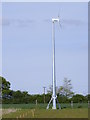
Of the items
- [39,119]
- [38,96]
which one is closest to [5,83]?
[38,96]

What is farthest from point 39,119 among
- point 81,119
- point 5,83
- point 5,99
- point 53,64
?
point 5,83

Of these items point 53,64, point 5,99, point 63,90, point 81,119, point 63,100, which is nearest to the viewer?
point 81,119

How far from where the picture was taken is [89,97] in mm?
86375

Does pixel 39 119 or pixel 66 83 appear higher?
pixel 66 83

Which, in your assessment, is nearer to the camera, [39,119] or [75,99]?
[39,119]

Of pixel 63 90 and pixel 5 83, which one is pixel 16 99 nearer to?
pixel 5 83

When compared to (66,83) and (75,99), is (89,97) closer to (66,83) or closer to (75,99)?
(75,99)

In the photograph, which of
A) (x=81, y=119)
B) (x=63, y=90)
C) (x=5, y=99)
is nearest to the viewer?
(x=81, y=119)

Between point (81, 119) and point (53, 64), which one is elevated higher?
point (53, 64)

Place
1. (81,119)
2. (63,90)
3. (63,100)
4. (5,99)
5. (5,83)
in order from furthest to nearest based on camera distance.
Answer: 1. (63,90)
2. (5,83)
3. (5,99)
4. (63,100)
5. (81,119)

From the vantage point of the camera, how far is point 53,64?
157 ft

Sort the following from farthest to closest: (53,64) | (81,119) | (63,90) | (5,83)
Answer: (63,90)
(5,83)
(53,64)
(81,119)

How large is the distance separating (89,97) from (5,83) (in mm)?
17330

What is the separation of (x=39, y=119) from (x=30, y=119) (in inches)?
25.5
